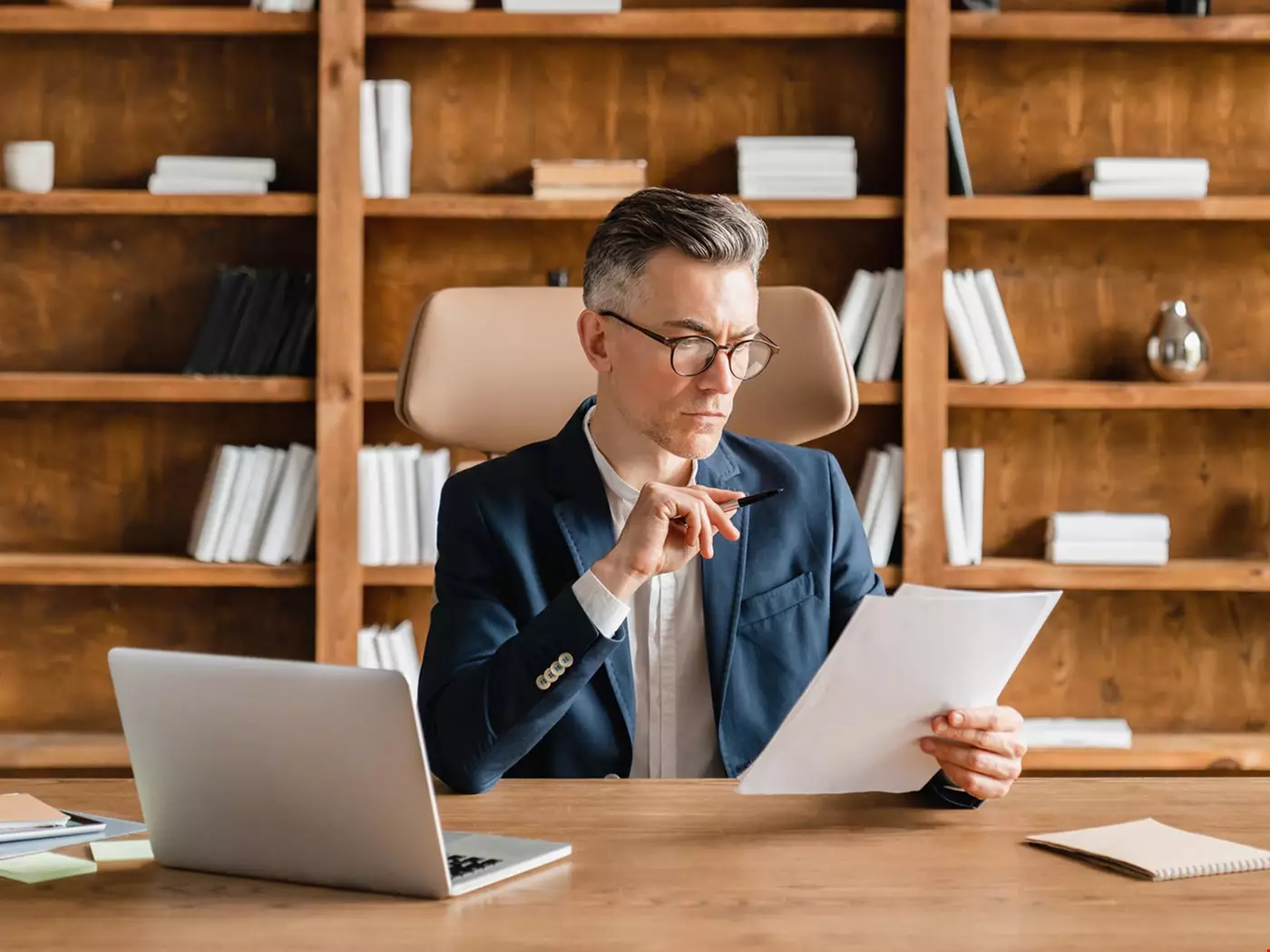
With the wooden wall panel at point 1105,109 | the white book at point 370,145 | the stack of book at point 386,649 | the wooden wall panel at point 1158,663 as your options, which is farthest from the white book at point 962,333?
the stack of book at point 386,649

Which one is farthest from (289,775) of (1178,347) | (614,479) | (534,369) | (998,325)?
(1178,347)

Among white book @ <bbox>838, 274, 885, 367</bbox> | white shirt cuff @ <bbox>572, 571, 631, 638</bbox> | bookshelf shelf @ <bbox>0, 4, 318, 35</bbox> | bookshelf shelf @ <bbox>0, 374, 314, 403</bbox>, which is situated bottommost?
white shirt cuff @ <bbox>572, 571, 631, 638</bbox>

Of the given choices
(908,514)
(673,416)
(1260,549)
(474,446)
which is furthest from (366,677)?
(1260,549)

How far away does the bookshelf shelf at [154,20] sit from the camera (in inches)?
115

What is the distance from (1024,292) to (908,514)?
62cm

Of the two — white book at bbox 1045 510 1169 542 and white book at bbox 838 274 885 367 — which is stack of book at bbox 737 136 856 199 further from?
white book at bbox 1045 510 1169 542

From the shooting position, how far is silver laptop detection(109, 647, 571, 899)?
953mm

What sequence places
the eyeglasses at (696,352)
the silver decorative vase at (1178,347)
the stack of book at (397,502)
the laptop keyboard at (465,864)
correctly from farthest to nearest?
the silver decorative vase at (1178,347)
the stack of book at (397,502)
the eyeglasses at (696,352)
the laptop keyboard at (465,864)

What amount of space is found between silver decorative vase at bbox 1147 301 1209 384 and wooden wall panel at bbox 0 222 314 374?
1.82 m

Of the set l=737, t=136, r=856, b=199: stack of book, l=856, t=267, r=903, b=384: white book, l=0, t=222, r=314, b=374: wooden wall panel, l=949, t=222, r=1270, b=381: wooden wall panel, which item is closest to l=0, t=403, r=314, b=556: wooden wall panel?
l=0, t=222, r=314, b=374: wooden wall panel

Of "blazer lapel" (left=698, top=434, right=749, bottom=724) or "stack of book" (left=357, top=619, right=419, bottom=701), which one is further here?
"stack of book" (left=357, top=619, right=419, bottom=701)

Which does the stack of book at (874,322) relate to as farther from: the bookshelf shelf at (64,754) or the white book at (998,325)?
the bookshelf shelf at (64,754)

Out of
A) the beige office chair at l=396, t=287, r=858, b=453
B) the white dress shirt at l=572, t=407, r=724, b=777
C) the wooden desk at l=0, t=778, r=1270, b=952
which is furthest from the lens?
the beige office chair at l=396, t=287, r=858, b=453

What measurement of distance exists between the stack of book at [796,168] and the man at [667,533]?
4.31 ft
